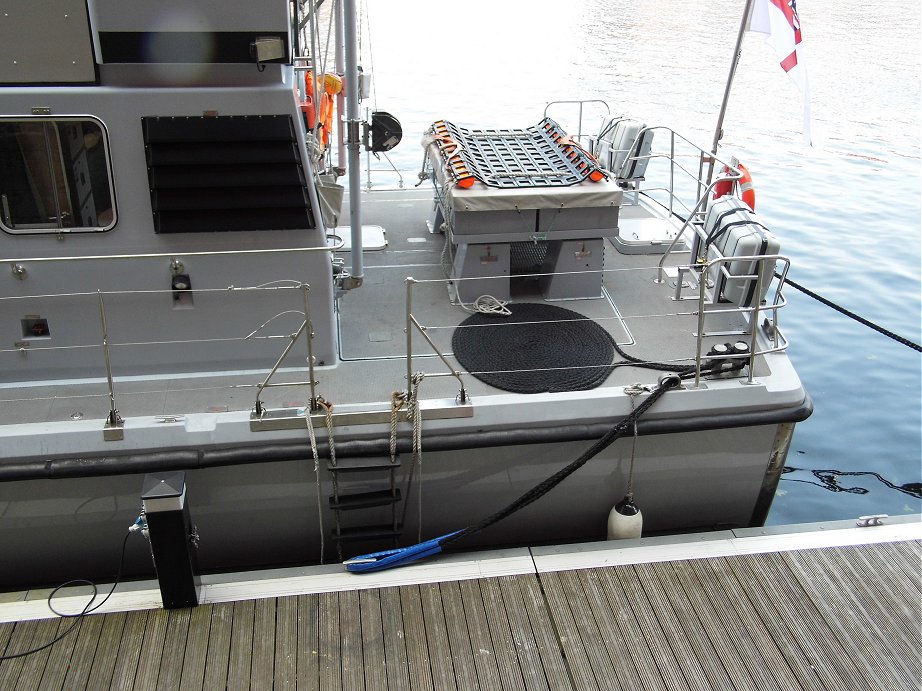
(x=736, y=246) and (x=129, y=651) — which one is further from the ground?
(x=736, y=246)

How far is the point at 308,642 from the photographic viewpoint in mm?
3852

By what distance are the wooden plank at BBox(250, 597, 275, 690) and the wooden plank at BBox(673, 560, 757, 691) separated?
1954 mm

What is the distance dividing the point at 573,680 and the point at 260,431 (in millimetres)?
1809

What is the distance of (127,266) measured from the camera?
4.30m

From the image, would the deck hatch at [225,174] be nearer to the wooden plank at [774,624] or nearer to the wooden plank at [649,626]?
the wooden plank at [649,626]

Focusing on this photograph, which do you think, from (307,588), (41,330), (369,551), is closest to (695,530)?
(369,551)

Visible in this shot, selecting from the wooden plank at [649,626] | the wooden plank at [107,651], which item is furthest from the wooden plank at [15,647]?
the wooden plank at [649,626]

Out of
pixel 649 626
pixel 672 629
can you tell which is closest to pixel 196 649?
pixel 649 626

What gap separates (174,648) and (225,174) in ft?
7.23

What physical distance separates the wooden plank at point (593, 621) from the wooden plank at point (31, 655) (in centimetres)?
226

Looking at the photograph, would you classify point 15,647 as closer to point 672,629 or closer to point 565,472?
point 565,472

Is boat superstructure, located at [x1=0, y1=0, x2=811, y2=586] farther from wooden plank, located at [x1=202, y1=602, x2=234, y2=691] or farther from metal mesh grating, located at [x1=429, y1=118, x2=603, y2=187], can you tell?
wooden plank, located at [x1=202, y1=602, x2=234, y2=691]

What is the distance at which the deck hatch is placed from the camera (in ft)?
13.5

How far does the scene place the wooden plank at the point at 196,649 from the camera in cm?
368
